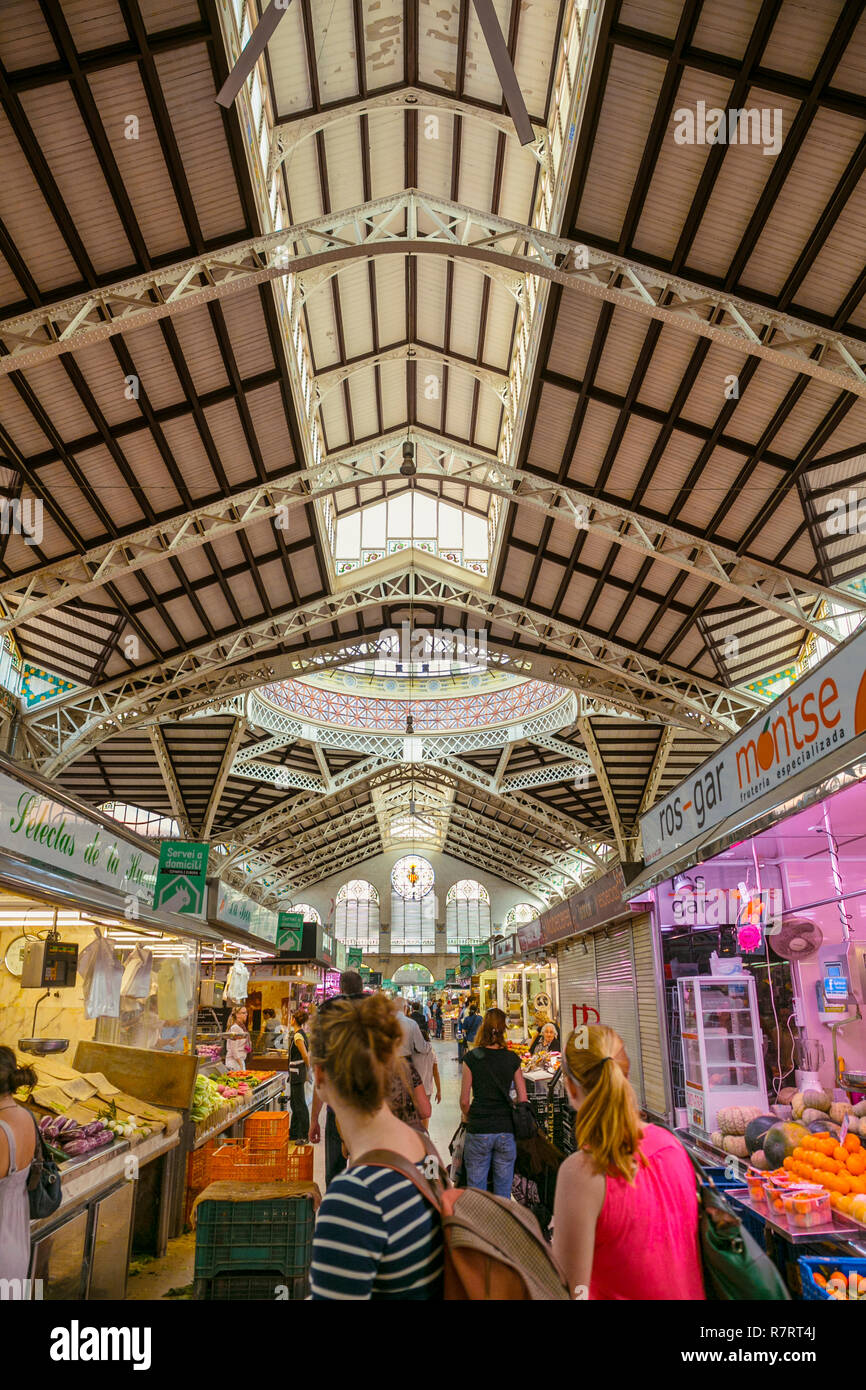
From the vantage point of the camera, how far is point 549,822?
25828 mm

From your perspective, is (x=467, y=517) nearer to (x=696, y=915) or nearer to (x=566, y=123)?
(x=566, y=123)

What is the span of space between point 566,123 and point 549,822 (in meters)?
19.5

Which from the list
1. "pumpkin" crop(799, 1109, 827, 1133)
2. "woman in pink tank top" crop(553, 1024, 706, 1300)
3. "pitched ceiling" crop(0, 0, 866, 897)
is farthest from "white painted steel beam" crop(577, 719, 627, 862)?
"woman in pink tank top" crop(553, 1024, 706, 1300)

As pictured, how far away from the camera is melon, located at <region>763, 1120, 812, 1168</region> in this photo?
16.7 feet

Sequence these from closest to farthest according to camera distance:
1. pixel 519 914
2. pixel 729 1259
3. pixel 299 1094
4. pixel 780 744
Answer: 1. pixel 729 1259
2. pixel 780 744
3. pixel 299 1094
4. pixel 519 914

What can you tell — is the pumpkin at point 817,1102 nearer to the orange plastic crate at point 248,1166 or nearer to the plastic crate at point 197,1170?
the orange plastic crate at point 248,1166

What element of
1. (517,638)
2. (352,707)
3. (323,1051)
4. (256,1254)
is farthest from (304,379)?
(352,707)

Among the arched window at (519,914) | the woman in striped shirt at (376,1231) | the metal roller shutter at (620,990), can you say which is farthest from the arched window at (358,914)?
the woman in striped shirt at (376,1231)

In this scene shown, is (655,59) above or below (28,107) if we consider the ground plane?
above

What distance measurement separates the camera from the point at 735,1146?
5.62 m

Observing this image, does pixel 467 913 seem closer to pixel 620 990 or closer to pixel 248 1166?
pixel 620 990

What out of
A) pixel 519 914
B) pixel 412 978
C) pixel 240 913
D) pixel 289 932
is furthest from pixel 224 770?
pixel 519 914

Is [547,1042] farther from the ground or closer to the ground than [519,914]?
closer to the ground

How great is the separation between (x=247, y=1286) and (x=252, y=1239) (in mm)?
208
